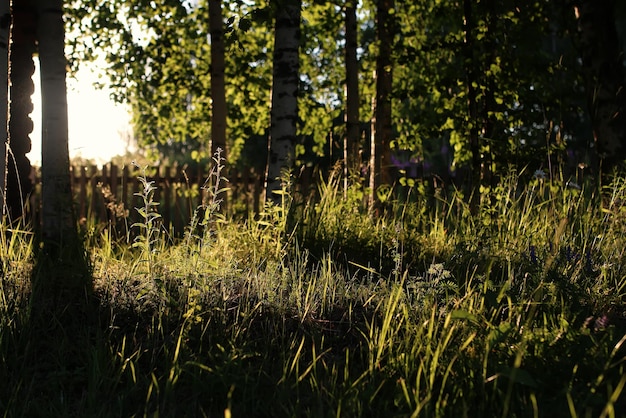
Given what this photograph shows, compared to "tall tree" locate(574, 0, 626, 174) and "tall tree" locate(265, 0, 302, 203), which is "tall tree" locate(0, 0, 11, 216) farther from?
"tall tree" locate(574, 0, 626, 174)

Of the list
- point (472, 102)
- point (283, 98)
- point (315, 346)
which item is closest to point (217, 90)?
point (283, 98)

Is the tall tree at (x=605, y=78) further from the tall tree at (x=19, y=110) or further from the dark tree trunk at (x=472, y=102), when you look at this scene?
the tall tree at (x=19, y=110)

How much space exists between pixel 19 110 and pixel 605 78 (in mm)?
6257

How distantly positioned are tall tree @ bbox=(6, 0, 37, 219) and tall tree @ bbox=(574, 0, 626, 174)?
603cm

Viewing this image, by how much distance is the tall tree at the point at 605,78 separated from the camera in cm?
711

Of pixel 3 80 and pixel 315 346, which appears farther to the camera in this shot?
pixel 3 80

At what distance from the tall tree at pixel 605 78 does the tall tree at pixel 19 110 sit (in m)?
6.03

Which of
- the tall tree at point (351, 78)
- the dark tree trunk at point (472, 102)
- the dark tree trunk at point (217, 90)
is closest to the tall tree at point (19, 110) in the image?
the dark tree trunk at point (217, 90)

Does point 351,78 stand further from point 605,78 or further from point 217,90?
point 605,78

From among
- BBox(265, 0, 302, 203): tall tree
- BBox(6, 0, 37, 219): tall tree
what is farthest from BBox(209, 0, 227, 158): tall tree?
BBox(265, 0, 302, 203): tall tree

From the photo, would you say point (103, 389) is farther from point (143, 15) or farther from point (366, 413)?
point (143, 15)

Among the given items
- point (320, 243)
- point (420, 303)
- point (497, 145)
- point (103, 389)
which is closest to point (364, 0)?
point (497, 145)

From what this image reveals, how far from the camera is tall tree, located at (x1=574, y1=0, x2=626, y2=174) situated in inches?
280

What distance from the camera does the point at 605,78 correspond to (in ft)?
23.5
